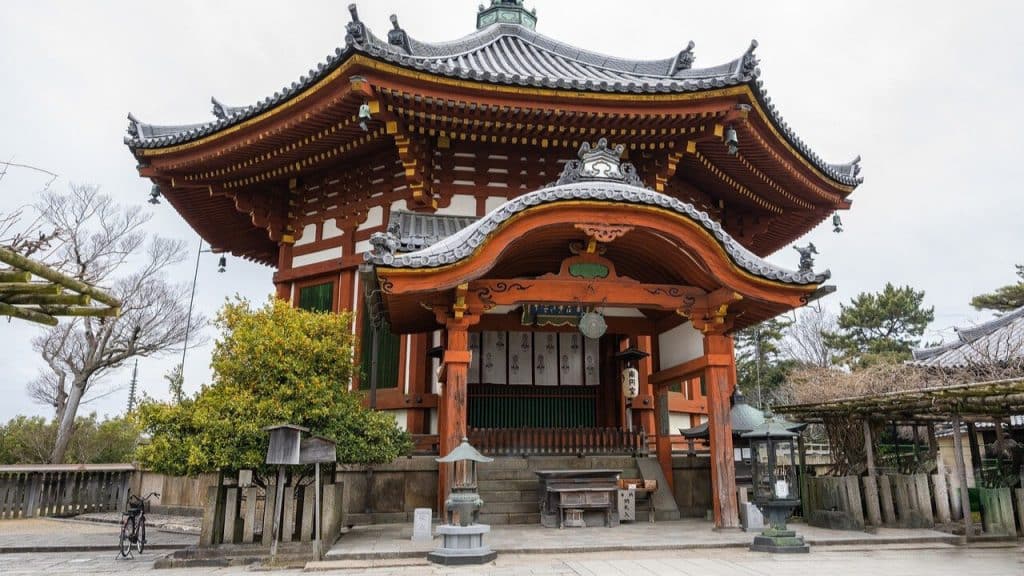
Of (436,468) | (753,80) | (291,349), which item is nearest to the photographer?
(291,349)

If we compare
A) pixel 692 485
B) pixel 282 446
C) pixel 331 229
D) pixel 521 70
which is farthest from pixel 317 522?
pixel 521 70

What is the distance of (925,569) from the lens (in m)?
6.73

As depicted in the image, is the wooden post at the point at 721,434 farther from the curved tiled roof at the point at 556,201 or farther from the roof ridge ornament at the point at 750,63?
the roof ridge ornament at the point at 750,63

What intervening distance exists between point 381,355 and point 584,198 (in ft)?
18.7

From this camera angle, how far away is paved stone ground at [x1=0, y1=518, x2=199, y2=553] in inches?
404

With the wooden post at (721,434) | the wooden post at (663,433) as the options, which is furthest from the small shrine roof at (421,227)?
the wooden post at (663,433)

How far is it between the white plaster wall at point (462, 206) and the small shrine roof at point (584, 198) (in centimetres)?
265

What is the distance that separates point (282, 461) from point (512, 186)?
707 cm

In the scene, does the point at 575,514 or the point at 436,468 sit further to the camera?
the point at 436,468

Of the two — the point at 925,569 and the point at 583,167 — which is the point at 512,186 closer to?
the point at 583,167

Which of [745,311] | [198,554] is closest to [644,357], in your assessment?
[745,311]

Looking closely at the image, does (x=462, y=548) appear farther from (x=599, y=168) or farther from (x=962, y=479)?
(x=962, y=479)

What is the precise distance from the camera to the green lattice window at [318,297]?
1305cm

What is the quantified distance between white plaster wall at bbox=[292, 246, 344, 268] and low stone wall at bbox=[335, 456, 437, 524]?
467cm
